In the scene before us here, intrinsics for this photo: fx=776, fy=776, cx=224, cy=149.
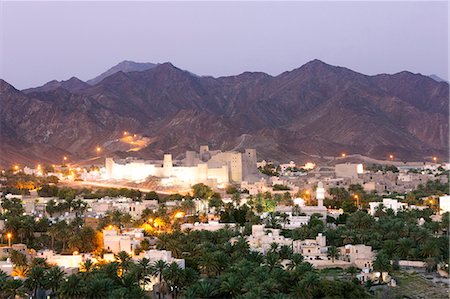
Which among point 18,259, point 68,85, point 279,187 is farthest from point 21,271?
point 68,85

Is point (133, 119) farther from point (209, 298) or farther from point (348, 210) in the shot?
point (209, 298)

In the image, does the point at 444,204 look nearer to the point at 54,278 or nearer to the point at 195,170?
the point at 195,170

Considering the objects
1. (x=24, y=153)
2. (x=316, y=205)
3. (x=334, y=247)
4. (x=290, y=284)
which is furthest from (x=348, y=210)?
(x=24, y=153)

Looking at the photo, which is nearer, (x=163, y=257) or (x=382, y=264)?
(x=163, y=257)

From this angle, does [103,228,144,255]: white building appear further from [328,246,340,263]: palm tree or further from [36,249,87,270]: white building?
[328,246,340,263]: palm tree

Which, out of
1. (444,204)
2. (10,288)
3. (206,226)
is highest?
(444,204)

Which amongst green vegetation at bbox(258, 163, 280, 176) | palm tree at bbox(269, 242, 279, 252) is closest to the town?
palm tree at bbox(269, 242, 279, 252)
